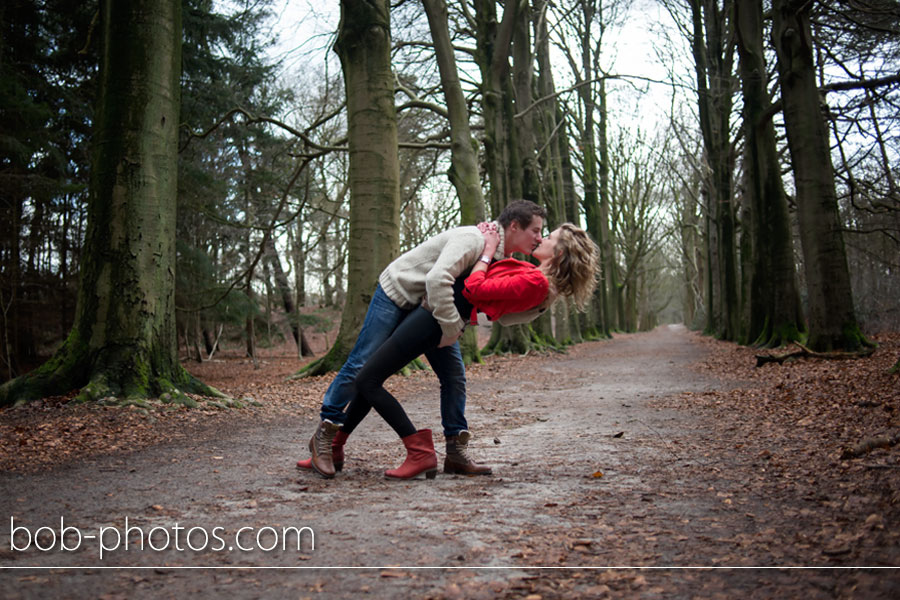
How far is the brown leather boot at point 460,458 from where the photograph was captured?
4.06 meters

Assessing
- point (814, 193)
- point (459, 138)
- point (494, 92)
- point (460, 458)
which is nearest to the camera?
point (460, 458)

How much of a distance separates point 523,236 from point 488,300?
50 cm

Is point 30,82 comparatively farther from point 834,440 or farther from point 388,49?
point 834,440

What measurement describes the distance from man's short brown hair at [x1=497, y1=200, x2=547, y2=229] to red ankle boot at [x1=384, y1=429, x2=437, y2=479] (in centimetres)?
133

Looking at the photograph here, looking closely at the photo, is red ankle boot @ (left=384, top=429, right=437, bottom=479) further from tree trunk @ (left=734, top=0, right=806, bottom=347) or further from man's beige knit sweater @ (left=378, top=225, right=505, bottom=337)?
tree trunk @ (left=734, top=0, right=806, bottom=347)

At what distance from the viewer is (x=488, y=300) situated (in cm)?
358

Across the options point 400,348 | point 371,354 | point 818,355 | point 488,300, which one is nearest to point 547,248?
point 488,300

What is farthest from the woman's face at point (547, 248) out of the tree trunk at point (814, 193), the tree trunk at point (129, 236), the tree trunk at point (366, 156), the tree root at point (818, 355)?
the tree trunk at point (814, 193)

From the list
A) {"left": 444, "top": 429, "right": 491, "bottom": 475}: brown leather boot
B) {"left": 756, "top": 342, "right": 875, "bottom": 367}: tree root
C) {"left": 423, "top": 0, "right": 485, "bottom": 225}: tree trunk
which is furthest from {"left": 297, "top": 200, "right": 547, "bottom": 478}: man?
{"left": 423, "top": 0, "right": 485, "bottom": 225}: tree trunk

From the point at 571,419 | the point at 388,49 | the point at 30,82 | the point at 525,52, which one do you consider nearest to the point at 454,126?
the point at 388,49

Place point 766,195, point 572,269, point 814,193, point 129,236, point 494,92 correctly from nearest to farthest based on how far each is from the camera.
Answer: point 572,269
point 129,236
point 814,193
point 766,195
point 494,92

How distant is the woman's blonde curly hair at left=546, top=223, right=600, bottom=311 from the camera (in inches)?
147

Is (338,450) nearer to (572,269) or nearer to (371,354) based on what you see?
A: (371,354)

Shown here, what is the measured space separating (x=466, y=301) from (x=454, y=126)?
36.9ft
